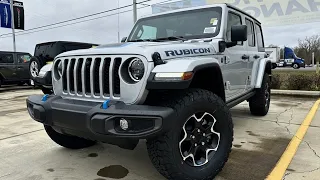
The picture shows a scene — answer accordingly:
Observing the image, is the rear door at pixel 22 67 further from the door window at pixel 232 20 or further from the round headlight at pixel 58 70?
the door window at pixel 232 20

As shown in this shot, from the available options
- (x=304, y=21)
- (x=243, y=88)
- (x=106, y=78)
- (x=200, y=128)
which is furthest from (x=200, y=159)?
(x=304, y=21)

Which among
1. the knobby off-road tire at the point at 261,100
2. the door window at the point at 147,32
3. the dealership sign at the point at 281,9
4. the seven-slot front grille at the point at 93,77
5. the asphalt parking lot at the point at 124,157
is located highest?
the dealership sign at the point at 281,9

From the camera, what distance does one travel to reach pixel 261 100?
17.8 ft

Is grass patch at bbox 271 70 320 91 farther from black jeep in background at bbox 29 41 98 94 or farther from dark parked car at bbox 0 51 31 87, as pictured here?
dark parked car at bbox 0 51 31 87

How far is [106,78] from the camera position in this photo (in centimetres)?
256

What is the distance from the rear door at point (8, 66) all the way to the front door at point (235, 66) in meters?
11.8

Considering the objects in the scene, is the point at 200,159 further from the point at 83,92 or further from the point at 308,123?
the point at 308,123

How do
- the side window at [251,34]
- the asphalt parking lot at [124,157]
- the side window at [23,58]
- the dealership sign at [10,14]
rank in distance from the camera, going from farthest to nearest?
the dealership sign at [10,14] → the side window at [23,58] → the side window at [251,34] → the asphalt parking lot at [124,157]

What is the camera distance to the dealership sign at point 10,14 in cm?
2105

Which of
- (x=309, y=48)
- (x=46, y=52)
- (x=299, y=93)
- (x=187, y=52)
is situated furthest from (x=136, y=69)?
(x=309, y=48)

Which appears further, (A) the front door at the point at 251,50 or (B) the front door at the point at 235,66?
(A) the front door at the point at 251,50

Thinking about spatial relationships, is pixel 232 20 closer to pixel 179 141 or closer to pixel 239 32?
pixel 239 32

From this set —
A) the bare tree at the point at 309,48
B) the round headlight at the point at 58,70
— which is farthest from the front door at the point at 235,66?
the bare tree at the point at 309,48

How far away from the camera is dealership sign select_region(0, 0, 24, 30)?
69.1ft
